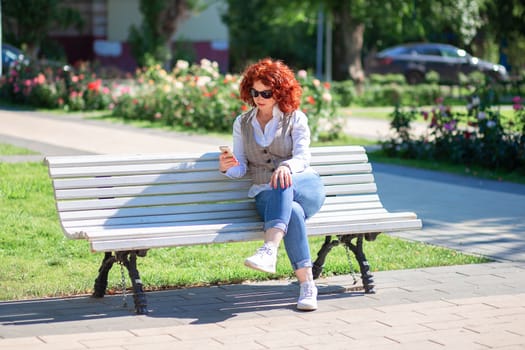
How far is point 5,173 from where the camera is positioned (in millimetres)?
10789

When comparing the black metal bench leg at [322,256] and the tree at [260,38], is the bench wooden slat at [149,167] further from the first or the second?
the tree at [260,38]

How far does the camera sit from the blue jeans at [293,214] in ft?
19.5

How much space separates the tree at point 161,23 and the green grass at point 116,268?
29154 mm

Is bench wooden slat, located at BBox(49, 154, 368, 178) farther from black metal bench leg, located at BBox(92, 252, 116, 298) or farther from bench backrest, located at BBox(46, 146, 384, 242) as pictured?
black metal bench leg, located at BBox(92, 252, 116, 298)

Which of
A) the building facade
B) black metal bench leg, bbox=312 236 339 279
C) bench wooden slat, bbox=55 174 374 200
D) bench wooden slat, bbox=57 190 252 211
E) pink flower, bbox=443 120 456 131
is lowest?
black metal bench leg, bbox=312 236 339 279

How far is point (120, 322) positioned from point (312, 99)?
10595 mm

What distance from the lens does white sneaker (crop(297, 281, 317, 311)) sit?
5.91m

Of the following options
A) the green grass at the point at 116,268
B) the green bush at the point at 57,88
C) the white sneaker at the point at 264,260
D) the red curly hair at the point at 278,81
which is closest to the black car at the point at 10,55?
the green bush at the point at 57,88

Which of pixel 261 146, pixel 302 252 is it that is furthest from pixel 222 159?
pixel 302 252

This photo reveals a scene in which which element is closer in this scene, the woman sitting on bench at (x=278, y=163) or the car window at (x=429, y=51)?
the woman sitting on bench at (x=278, y=163)

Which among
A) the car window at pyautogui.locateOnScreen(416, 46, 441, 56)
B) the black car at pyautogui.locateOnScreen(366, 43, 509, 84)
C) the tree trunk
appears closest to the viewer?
the tree trunk

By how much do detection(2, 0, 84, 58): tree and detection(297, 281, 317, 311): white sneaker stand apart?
31845mm

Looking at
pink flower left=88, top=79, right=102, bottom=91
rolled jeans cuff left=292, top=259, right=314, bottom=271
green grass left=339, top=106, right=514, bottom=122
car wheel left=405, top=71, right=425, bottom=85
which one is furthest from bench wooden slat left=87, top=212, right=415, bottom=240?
car wheel left=405, top=71, right=425, bottom=85

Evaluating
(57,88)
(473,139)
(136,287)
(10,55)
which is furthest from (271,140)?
(10,55)
